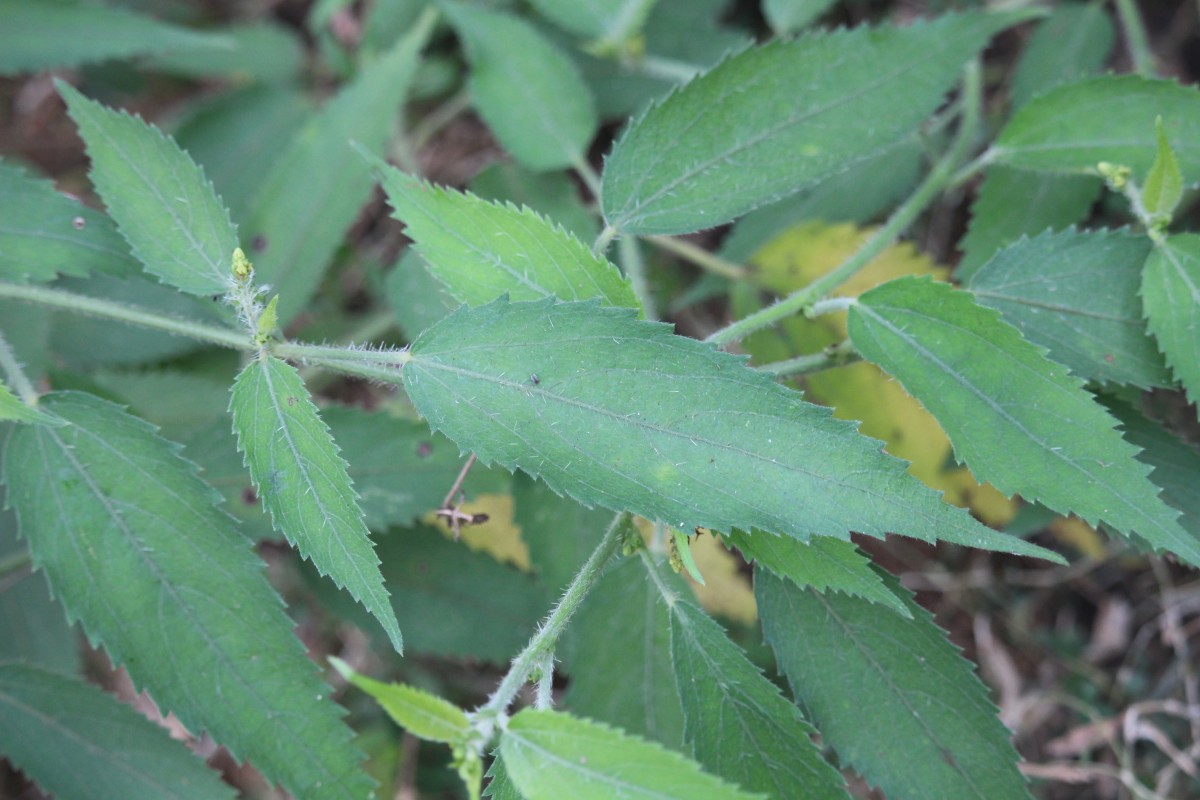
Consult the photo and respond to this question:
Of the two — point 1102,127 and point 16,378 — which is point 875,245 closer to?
point 1102,127

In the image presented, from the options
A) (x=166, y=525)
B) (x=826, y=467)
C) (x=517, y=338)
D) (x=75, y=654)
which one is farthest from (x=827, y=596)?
(x=75, y=654)

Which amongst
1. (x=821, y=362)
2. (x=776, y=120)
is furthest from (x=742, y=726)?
(x=776, y=120)

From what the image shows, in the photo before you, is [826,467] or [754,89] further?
[754,89]

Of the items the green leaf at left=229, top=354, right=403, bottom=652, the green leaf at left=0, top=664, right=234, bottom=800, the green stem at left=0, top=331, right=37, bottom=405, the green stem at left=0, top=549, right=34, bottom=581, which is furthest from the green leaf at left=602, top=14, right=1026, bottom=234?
the green stem at left=0, top=549, right=34, bottom=581

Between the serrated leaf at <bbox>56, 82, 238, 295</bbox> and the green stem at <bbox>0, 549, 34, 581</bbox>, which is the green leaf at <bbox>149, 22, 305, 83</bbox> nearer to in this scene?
the serrated leaf at <bbox>56, 82, 238, 295</bbox>

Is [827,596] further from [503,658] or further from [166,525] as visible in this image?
[166,525]

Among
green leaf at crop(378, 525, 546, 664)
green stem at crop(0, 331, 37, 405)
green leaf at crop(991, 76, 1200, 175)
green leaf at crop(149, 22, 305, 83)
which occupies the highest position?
green leaf at crop(149, 22, 305, 83)
